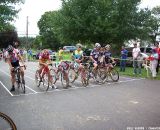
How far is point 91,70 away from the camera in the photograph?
1680cm

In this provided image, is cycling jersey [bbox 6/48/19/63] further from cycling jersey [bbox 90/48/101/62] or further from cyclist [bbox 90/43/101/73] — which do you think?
cycling jersey [bbox 90/48/101/62]

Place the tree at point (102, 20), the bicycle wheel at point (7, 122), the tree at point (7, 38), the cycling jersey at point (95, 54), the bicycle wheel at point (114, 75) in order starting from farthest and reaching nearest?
the tree at point (7, 38)
the tree at point (102, 20)
the bicycle wheel at point (114, 75)
the cycling jersey at point (95, 54)
the bicycle wheel at point (7, 122)

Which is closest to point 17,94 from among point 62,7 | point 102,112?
point 102,112

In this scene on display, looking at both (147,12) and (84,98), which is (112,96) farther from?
(147,12)

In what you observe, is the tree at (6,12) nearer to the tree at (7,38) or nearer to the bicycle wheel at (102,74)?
the bicycle wheel at (102,74)

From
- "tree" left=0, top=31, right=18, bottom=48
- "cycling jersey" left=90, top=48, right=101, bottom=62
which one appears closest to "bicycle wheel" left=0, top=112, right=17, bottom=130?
"cycling jersey" left=90, top=48, right=101, bottom=62

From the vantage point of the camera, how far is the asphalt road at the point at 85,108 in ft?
26.4

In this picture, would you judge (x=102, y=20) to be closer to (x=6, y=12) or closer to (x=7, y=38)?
(x=6, y=12)

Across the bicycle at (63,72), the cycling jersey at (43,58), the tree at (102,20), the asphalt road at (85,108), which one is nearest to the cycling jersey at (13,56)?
the cycling jersey at (43,58)

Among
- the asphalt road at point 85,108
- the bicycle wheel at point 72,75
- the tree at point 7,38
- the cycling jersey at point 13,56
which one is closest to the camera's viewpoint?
the asphalt road at point 85,108

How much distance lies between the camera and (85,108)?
10055 mm

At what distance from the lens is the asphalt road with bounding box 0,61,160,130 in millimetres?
8047

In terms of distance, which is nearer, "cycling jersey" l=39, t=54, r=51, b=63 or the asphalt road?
the asphalt road

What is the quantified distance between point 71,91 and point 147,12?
21941mm
